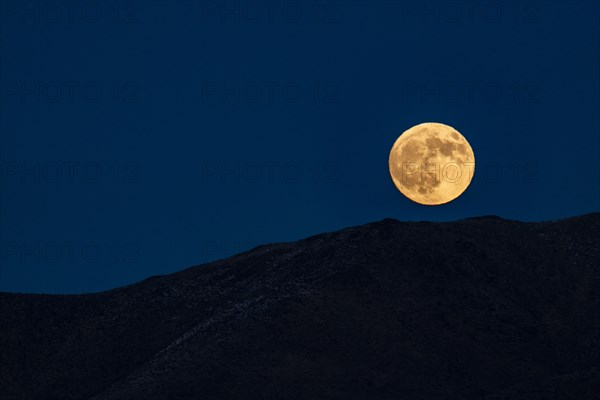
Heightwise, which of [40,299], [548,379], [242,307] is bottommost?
[548,379]

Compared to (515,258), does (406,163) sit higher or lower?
higher

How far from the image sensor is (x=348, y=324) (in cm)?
6944

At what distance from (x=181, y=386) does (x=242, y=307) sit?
1105 centimetres

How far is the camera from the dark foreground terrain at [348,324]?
64.2m

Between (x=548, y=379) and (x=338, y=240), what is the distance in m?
24.6

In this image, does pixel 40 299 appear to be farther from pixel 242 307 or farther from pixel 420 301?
pixel 420 301

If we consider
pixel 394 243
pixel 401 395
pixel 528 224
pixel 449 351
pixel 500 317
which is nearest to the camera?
pixel 401 395

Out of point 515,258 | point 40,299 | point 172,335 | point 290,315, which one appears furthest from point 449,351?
point 40,299

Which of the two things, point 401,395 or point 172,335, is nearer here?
point 401,395

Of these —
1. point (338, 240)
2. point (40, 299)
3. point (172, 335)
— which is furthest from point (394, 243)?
point (40, 299)

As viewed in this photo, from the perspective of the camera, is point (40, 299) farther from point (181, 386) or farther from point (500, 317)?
point (500, 317)

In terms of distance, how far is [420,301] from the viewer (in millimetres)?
73562

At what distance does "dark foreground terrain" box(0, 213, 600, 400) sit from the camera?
211 feet

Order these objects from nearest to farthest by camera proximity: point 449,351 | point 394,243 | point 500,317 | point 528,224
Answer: point 449,351, point 500,317, point 394,243, point 528,224
